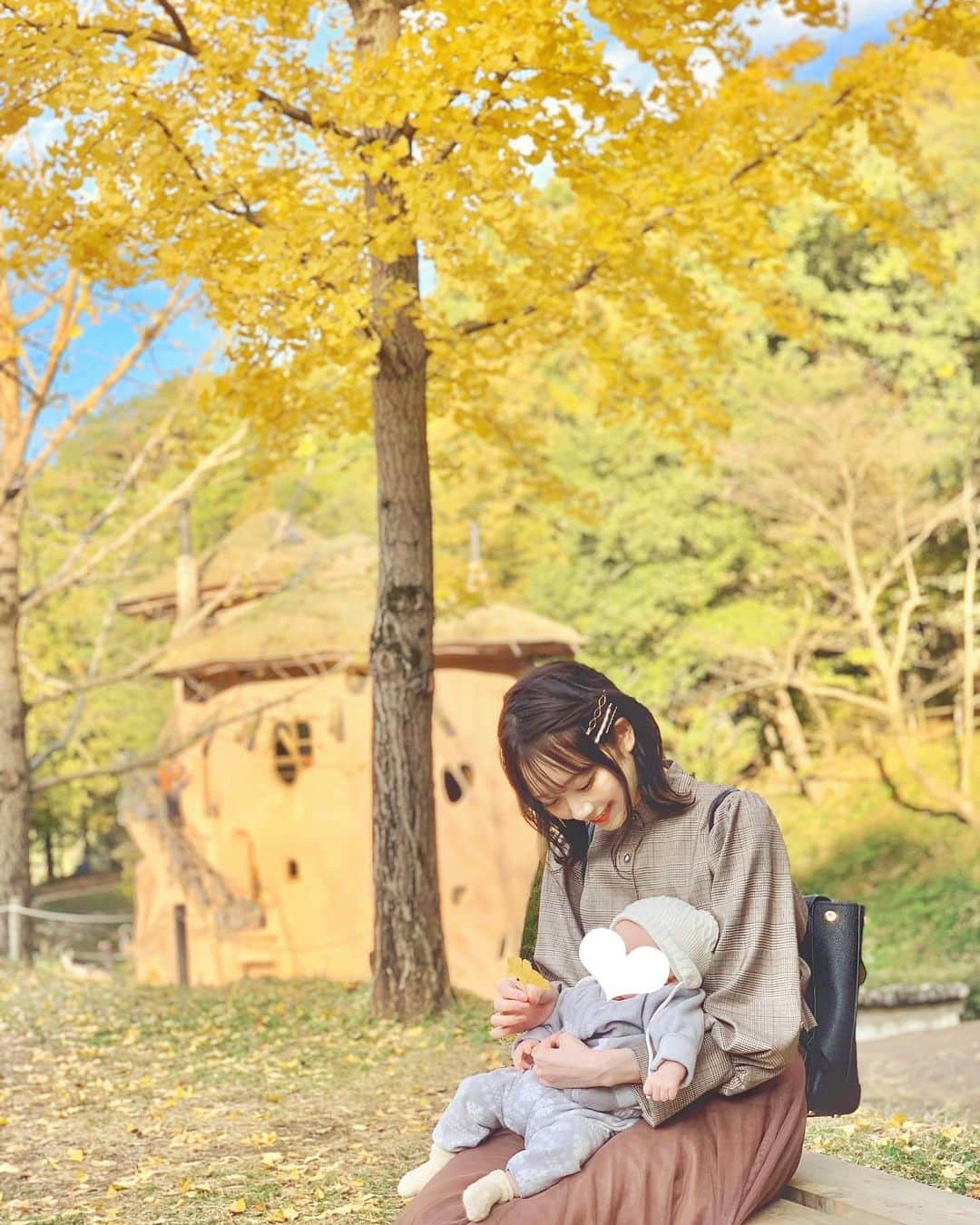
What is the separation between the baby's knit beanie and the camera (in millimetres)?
2523

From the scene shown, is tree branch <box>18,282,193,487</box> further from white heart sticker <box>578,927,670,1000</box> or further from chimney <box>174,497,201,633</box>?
white heart sticker <box>578,927,670,1000</box>

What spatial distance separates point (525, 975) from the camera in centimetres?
273

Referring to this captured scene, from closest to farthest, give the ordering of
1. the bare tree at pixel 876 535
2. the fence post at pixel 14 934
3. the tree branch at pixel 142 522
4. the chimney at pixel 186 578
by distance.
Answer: the fence post at pixel 14 934, the tree branch at pixel 142 522, the chimney at pixel 186 578, the bare tree at pixel 876 535

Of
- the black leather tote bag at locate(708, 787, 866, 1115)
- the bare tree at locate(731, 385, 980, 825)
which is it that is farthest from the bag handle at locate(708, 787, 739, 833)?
the bare tree at locate(731, 385, 980, 825)

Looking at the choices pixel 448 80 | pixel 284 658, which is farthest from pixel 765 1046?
pixel 284 658

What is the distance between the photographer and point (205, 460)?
11.7 metres

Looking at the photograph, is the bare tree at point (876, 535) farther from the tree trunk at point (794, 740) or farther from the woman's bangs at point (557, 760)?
the woman's bangs at point (557, 760)

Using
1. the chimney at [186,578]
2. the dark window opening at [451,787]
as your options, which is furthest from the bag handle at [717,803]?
the chimney at [186,578]

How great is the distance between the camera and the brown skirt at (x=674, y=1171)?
249cm

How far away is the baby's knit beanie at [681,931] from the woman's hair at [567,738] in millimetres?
211

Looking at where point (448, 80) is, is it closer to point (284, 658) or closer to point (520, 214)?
point (520, 214)

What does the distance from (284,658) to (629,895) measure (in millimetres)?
12708

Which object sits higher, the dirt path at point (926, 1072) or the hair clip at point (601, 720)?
the hair clip at point (601, 720)

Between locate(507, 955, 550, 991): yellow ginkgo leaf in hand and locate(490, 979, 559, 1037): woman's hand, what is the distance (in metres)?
0.01
